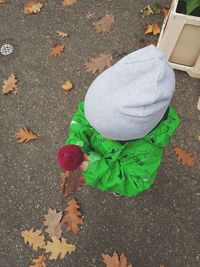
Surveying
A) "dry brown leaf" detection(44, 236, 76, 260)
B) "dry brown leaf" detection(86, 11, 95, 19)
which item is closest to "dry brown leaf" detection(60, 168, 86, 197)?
"dry brown leaf" detection(44, 236, 76, 260)

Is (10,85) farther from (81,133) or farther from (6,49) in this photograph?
(81,133)

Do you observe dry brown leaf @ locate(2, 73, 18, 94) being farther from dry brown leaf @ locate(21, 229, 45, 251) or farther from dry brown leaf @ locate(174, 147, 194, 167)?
dry brown leaf @ locate(174, 147, 194, 167)

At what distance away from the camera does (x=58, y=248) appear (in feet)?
7.64

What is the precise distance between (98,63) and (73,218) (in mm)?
1578

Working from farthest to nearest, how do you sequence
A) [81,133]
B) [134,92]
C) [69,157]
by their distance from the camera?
[81,133], [69,157], [134,92]

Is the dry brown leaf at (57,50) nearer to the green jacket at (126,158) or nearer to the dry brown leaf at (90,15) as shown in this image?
the dry brown leaf at (90,15)

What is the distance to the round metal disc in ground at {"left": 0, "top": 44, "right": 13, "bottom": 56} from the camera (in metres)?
Answer: 3.16

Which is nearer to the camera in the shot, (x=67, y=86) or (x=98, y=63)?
(x=67, y=86)

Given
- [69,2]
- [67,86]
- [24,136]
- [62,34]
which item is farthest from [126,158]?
[69,2]

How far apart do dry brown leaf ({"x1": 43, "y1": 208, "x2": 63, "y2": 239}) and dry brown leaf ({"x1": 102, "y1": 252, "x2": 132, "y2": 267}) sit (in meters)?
0.42

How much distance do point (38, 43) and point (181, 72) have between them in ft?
5.16

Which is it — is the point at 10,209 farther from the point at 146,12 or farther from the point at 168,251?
the point at 146,12

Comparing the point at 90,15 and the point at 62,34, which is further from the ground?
the point at 90,15

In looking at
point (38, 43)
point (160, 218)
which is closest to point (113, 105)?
point (160, 218)
